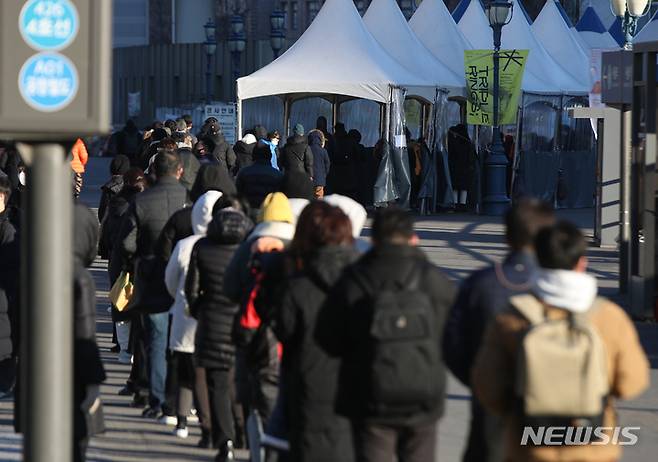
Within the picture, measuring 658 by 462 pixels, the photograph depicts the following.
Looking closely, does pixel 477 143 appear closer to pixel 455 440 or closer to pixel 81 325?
pixel 455 440

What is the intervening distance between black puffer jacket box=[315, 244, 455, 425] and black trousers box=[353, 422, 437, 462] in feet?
0.14

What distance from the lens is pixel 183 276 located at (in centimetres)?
910

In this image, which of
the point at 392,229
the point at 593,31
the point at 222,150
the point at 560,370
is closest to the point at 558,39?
the point at 593,31

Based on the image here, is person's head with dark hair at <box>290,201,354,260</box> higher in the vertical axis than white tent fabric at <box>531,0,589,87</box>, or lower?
lower

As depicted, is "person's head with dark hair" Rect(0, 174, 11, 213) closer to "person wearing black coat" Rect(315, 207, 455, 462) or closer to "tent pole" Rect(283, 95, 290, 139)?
"person wearing black coat" Rect(315, 207, 455, 462)

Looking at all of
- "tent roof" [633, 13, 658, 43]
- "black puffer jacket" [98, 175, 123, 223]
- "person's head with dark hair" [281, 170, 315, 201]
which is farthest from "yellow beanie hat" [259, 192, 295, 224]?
"tent roof" [633, 13, 658, 43]

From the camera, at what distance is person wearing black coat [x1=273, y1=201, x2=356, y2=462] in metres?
6.55

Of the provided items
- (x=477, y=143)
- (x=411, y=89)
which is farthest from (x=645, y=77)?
(x=477, y=143)

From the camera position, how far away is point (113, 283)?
1132 centimetres

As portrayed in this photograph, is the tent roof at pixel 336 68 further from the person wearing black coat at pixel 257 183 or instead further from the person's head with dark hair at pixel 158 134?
the person wearing black coat at pixel 257 183

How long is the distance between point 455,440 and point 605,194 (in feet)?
38.0

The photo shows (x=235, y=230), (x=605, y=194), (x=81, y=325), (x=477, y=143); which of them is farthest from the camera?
(x=477, y=143)

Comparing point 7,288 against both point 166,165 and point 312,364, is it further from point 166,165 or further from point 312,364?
point 312,364

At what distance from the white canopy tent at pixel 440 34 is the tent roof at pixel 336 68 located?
118 inches
